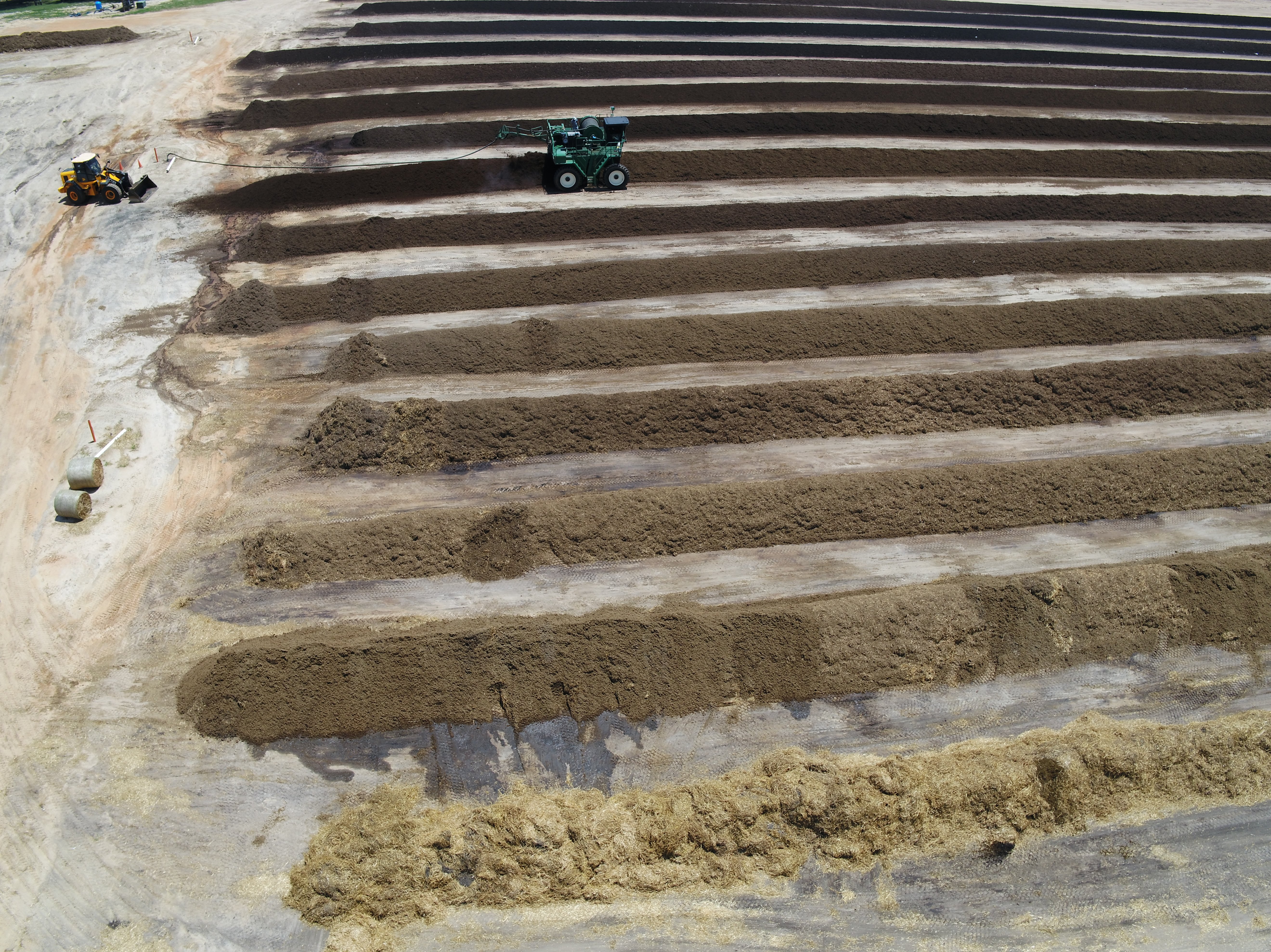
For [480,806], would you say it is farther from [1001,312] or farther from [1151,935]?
[1001,312]

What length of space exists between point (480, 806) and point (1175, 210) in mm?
27369

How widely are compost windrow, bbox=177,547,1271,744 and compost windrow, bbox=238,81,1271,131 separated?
65.4 ft

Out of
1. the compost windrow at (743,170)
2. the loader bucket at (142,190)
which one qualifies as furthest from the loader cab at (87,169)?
the compost windrow at (743,170)

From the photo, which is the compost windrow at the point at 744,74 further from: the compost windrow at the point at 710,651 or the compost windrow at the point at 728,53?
the compost windrow at the point at 710,651

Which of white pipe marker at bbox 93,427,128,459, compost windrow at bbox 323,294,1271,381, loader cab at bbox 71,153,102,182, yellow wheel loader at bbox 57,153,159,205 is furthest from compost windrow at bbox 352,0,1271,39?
white pipe marker at bbox 93,427,128,459

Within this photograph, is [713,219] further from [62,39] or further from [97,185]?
[62,39]

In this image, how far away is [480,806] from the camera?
10773mm

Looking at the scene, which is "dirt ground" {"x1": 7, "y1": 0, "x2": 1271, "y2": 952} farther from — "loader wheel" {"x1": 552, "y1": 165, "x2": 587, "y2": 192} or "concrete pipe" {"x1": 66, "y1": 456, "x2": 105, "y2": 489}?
"loader wheel" {"x1": 552, "y1": 165, "x2": 587, "y2": 192}

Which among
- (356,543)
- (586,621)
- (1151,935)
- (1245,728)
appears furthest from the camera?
(356,543)

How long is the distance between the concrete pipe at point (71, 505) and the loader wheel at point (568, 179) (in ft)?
51.9

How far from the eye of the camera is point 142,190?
2305cm

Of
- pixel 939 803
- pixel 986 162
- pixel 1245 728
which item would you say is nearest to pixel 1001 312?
pixel 986 162

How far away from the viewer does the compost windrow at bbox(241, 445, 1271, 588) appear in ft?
44.6

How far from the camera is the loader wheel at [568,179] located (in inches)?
912
